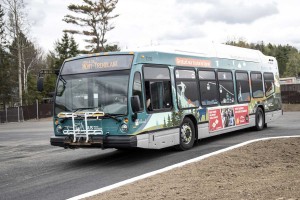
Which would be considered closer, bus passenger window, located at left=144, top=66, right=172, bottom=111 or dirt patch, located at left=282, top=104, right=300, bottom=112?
bus passenger window, located at left=144, top=66, right=172, bottom=111

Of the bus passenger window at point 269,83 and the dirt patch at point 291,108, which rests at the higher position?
the bus passenger window at point 269,83

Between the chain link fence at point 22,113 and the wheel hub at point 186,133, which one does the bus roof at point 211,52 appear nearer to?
the wheel hub at point 186,133

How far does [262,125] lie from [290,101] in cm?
2217

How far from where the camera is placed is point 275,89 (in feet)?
60.0

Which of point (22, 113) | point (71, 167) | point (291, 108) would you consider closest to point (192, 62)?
Answer: point (71, 167)

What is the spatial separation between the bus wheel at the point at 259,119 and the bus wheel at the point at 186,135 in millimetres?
5141

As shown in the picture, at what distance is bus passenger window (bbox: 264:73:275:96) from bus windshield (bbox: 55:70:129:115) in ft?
30.7

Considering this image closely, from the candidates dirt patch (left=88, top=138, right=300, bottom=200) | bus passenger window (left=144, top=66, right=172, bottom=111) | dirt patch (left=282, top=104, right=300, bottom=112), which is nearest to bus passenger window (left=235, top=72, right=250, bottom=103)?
bus passenger window (left=144, top=66, right=172, bottom=111)

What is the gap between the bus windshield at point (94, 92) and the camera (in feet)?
31.6

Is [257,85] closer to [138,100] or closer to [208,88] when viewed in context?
[208,88]

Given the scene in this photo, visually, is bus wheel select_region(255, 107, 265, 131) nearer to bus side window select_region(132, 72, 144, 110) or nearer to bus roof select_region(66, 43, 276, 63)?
bus roof select_region(66, 43, 276, 63)

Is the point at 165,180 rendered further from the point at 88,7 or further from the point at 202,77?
the point at 88,7

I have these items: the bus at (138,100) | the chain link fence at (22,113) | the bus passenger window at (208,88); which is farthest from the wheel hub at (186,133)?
the chain link fence at (22,113)

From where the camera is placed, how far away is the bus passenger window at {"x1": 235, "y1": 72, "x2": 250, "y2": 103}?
48.8 ft
